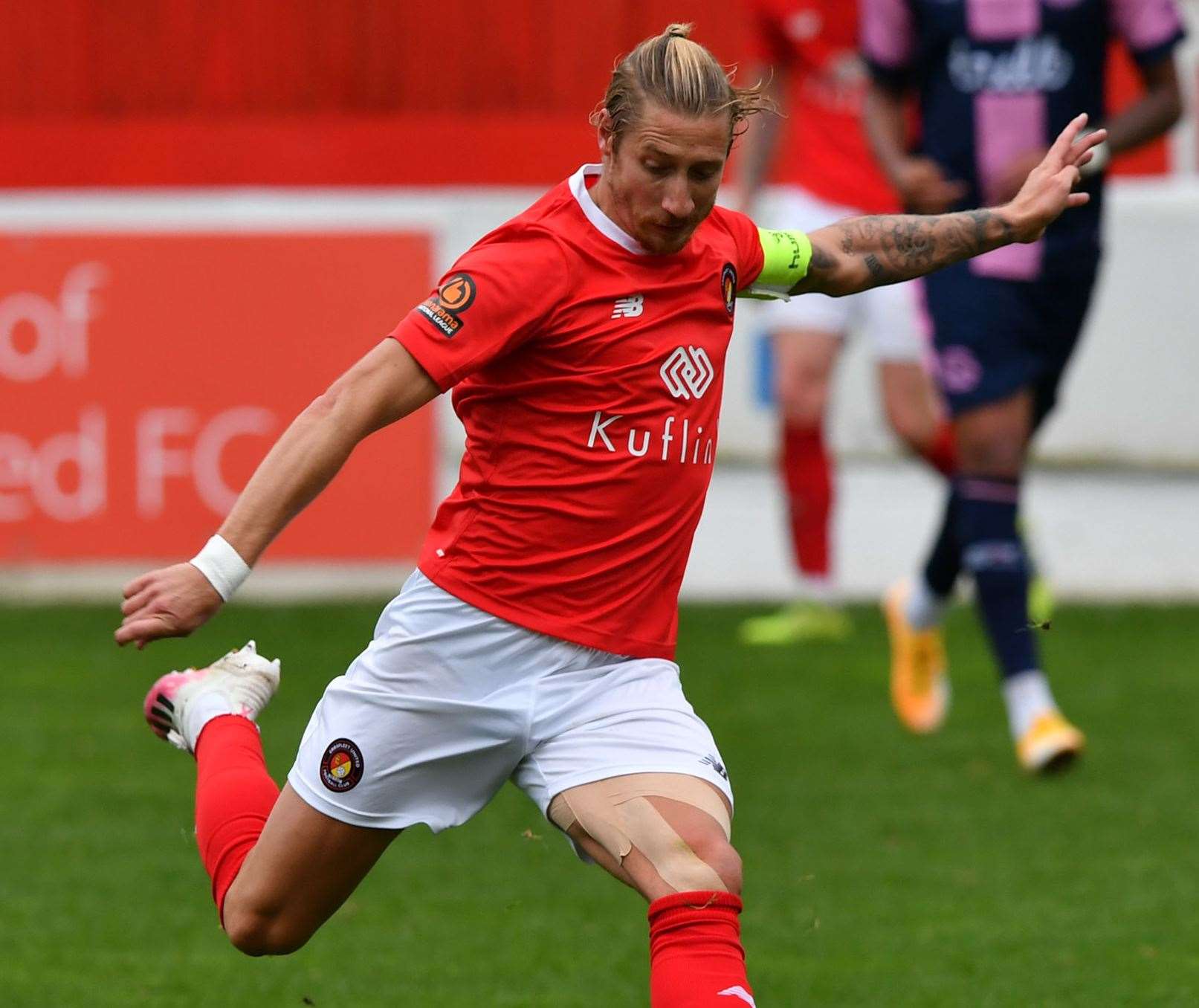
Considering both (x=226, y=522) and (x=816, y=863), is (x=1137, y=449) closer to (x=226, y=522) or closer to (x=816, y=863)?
(x=816, y=863)

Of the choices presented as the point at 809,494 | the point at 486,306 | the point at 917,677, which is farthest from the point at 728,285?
the point at 809,494

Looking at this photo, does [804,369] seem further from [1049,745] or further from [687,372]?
[687,372]

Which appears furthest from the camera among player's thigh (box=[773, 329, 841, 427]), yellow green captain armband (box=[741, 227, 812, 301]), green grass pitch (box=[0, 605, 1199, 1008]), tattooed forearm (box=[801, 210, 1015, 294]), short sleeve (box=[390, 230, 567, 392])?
player's thigh (box=[773, 329, 841, 427])

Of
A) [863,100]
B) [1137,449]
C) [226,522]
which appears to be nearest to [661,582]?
[226,522]

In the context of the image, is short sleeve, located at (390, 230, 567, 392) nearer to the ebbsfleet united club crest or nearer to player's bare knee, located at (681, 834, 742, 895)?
the ebbsfleet united club crest

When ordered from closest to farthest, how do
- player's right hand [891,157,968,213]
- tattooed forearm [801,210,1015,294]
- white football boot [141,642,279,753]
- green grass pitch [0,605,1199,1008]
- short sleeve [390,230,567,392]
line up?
short sleeve [390,230,567,392]
tattooed forearm [801,210,1015,294]
white football boot [141,642,279,753]
green grass pitch [0,605,1199,1008]
player's right hand [891,157,968,213]

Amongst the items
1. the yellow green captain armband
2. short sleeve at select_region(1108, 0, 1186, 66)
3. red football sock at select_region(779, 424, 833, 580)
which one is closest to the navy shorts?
short sleeve at select_region(1108, 0, 1186, 66)

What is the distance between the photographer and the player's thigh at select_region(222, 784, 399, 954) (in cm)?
363

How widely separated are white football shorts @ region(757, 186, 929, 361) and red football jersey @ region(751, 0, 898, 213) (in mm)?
59

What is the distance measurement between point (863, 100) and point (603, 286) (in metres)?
3.15

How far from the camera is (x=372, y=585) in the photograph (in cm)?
874

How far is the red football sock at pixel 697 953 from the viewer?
125 inches

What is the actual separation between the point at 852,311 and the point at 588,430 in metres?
4.49

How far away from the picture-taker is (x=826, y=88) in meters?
8.05
